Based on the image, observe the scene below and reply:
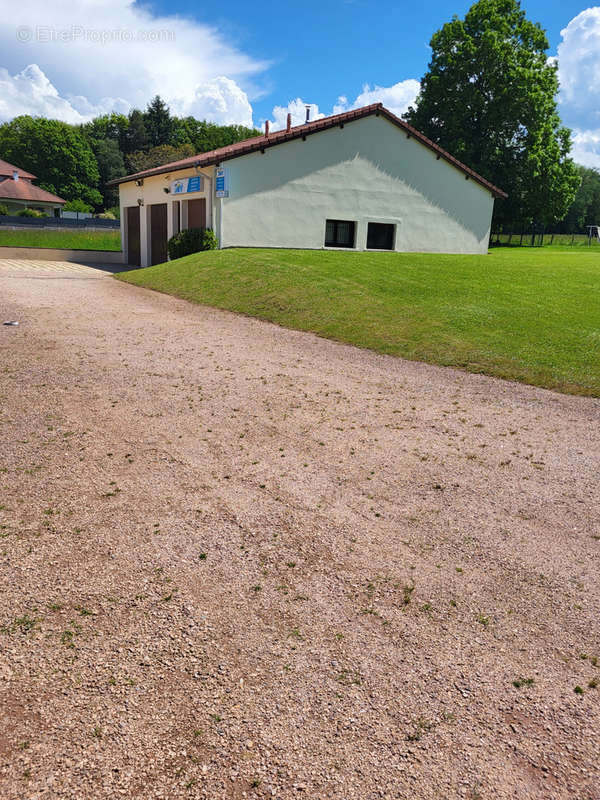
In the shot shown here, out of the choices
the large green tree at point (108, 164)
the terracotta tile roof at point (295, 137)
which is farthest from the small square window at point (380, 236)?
the large green tree at point (108, 164)

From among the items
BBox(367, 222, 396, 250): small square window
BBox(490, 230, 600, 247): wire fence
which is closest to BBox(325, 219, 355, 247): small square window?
BBox(367, 222, 396, 250): small square window

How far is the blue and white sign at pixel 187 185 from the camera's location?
22567mm

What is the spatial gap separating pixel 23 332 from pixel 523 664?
31.2 ft

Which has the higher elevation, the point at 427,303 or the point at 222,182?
the point at 222,182

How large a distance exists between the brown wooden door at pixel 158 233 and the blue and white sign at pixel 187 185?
1.68 meters

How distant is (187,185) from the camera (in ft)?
76.5

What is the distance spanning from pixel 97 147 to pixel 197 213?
66.8 metres

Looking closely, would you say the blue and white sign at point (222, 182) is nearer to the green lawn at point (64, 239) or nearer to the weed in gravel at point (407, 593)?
the green lawn at point (64, 239)

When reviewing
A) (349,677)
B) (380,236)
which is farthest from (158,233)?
(349,677)

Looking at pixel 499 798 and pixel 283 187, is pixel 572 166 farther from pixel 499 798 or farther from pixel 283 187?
pixel 499 798

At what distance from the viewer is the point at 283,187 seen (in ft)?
75.9

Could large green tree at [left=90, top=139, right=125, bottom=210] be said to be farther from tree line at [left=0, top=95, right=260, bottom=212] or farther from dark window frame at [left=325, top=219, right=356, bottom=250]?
dark window frame at [left=325, top=219, right=356, bottom=250]

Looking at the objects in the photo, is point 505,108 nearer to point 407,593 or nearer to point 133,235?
point 133,235

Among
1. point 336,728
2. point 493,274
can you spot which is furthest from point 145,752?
point 493,274
